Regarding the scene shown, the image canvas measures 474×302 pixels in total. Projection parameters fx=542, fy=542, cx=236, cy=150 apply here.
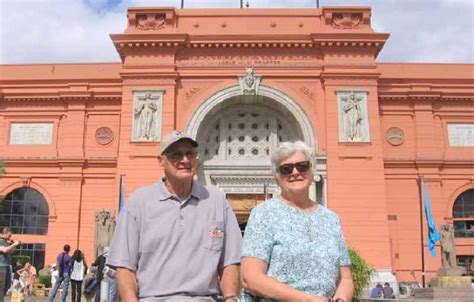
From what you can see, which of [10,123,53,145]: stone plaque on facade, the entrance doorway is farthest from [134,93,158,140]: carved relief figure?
[10,123,53,145]: stone plaque on facade

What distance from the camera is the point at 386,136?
23.8 metres

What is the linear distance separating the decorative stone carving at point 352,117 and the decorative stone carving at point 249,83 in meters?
3.37

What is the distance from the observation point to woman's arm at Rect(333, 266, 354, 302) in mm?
3299

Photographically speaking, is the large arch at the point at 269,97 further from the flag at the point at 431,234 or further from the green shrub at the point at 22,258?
the green shrub at the point at 22,258

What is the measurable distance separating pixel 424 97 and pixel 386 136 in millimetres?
2450

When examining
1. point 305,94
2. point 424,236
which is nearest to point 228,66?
point 305,94

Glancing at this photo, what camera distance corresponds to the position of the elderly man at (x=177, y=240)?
3488 mm

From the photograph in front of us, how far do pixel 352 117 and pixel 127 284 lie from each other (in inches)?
761

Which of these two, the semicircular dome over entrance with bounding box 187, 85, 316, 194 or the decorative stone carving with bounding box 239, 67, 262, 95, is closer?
the decorative stone carving with bounding box 239, 67, 262, 95

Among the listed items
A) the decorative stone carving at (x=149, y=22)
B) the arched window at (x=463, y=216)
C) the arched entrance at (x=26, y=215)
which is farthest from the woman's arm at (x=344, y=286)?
the arched entrance at (x=26, y=215)

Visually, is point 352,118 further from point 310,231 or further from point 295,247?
point 295,247

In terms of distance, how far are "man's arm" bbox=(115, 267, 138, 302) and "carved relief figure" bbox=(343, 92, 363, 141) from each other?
19.0m

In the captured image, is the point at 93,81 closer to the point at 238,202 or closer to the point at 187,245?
the point at 238,202

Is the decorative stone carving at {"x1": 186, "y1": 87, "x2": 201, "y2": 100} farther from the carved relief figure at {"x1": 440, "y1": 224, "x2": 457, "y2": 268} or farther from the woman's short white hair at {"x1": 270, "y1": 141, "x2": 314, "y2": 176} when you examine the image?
the woman's short white hair at {"x1": 270, "y1": 141, "x2": 314, "y2": 176}
